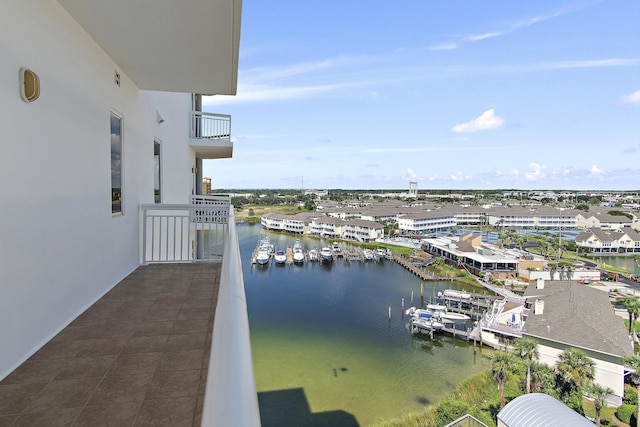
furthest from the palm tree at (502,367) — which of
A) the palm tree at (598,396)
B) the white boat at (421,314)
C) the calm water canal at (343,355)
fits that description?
the white boat at (421,314)

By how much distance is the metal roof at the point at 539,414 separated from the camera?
890 cm

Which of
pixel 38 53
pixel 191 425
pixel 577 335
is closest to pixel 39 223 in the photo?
pixel 38 53

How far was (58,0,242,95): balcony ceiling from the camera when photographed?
2.79 m

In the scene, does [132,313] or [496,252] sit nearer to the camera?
[132,313]

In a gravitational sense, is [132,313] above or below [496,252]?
above

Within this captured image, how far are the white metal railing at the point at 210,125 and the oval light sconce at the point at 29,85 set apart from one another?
646 centimetres

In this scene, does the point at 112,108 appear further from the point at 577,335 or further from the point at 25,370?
the point at 577,335

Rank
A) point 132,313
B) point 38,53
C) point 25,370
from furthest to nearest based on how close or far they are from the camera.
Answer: point 132,313 → point 38,53 → point 25,370

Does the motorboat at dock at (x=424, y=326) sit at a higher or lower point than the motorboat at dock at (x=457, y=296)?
lower

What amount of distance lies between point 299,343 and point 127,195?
48.0 feet

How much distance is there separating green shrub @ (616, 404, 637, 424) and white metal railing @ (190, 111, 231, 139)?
1552cm

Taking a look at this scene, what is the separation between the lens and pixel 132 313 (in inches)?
131

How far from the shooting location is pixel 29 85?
7.86 feet

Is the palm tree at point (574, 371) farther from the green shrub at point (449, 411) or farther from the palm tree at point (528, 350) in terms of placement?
the green shrub at point (449, 411)
